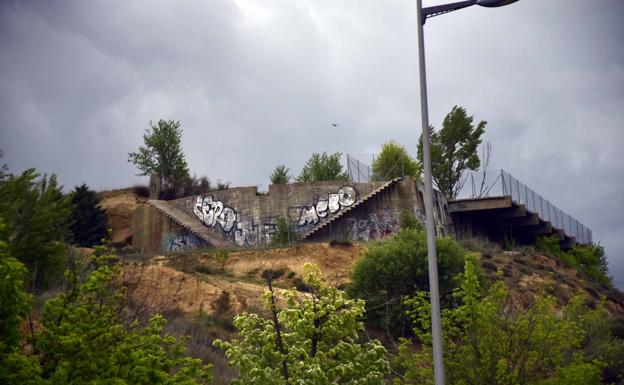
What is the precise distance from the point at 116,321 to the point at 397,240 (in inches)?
955

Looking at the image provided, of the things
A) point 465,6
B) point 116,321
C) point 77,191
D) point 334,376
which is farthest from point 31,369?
point 77,191

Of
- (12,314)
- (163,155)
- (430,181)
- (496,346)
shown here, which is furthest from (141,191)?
(12,314)

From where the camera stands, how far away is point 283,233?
1751 inches

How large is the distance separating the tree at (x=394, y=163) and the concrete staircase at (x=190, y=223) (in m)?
14.2

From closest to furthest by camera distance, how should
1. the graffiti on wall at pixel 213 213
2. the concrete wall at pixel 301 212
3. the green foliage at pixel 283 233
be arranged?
the green foliage at pixel 283 233 < the concrete wall at pixel 301 212 < the graffiti on wall at pixel 213 213

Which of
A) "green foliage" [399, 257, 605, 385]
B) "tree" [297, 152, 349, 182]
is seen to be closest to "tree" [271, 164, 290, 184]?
"tree" [297, 152, 349, 182]

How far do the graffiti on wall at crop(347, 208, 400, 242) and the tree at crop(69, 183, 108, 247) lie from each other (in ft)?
54.2

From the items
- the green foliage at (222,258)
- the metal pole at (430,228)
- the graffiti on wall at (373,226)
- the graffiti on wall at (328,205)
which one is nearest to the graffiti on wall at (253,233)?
the graffiti on wall at (328,205)

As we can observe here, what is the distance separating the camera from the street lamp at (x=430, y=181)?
10.6 m

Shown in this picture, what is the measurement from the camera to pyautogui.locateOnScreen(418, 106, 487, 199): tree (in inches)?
2179

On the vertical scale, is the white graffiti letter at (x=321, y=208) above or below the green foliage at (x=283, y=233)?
above

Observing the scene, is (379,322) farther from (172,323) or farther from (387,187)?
(387,187)

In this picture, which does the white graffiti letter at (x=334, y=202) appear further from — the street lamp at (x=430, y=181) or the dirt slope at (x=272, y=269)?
the street lamp at (x=430, y=181)

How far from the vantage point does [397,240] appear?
3497 centimetres
